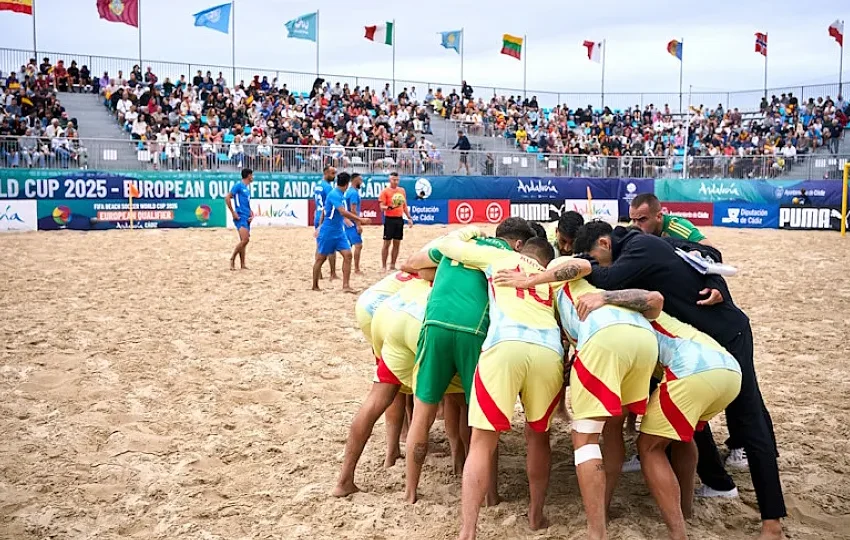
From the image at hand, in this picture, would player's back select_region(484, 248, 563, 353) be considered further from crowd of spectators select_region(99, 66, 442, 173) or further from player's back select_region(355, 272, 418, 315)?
crowd of spectators select_region(99, 66, 442, 173)

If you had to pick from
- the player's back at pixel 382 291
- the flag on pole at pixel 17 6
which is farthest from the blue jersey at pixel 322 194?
the flag on pole at pixel 17 6

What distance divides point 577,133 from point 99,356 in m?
29.1

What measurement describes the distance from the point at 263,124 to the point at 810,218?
1808 cm

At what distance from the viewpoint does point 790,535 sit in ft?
13.5

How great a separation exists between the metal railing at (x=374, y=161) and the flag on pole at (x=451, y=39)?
11.9 m

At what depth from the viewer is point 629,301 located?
3941mm

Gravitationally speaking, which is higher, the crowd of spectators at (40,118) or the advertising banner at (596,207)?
the crowd of spectators at (40,118)

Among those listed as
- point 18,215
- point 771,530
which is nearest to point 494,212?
point 18,215

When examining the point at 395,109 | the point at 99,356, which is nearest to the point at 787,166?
the point at 395,109

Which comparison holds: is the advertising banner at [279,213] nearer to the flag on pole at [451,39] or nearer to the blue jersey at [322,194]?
the blue jersey at [322,194]

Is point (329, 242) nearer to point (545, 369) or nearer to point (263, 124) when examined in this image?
point (545, 369)

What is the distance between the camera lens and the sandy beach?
14.1 feet

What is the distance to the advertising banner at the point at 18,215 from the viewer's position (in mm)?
19156

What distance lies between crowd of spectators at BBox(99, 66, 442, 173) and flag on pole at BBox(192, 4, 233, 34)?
12.5ft
